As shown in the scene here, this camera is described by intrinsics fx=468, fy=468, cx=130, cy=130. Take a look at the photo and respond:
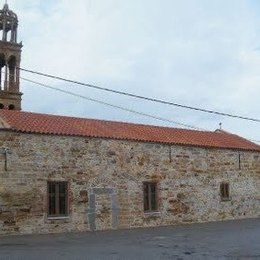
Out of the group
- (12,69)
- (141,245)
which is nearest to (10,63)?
(12,69)

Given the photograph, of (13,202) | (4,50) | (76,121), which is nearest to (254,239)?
(13,202)

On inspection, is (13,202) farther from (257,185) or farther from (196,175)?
(257,185)

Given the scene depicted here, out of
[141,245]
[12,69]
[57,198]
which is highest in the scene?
[12,69]

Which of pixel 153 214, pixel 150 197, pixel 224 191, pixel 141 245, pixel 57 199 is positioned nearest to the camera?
pixel 141 245

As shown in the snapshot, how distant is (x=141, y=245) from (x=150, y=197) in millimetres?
8240

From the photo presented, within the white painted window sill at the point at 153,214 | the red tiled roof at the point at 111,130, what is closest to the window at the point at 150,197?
the white painted window sill at the point at 153,214

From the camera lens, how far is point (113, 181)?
69.7 feet

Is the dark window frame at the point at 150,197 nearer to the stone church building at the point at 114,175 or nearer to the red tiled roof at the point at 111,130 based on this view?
the stone church building at the point at 114,175

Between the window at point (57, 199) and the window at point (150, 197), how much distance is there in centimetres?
426

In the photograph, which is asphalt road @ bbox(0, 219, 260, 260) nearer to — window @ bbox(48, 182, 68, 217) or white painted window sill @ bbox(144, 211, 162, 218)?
window @ bbox(48, 182, 68, 217)

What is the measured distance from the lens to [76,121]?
908 inches

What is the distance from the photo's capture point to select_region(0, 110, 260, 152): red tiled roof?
20141 millimetres

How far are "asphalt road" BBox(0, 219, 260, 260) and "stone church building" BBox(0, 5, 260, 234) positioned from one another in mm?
2041

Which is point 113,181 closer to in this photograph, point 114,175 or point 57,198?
point 114,175
